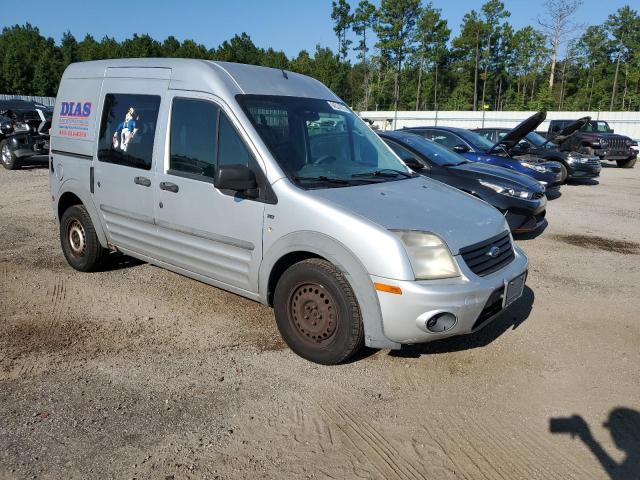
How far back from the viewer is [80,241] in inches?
223

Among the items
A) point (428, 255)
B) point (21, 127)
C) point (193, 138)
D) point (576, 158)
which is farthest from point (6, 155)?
point (576, 158)

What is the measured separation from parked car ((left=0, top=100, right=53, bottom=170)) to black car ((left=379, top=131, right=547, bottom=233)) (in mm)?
11566

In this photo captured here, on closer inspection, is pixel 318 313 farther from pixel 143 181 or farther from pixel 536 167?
pixel 536 167

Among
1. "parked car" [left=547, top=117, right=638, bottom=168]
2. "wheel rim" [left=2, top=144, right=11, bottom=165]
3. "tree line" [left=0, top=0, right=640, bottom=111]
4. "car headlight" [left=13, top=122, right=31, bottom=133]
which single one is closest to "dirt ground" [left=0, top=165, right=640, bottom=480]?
"wheel rim" [left=2, top=144, right=11, bottom=165]

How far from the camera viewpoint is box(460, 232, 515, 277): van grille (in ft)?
11.6

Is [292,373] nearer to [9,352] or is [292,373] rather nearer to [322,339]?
[322,339]

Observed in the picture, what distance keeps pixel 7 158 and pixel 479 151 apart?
13394 mm

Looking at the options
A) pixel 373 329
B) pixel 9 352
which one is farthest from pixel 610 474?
pixel 9 352

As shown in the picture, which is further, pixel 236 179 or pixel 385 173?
pixel 385 173

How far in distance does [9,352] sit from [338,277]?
2585mm

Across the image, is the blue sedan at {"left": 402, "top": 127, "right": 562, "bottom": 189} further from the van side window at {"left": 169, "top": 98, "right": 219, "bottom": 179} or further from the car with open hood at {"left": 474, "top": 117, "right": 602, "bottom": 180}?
the van side window at {"left": 169, "top": 98, "right": 219, "bottom": 179}

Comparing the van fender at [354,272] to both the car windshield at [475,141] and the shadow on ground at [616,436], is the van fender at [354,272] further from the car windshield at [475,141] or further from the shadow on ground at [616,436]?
the car windshield at [475,141]

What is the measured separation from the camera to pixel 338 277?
137 inches

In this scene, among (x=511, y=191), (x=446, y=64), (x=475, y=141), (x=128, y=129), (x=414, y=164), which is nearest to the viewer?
(x=128, y=129)
